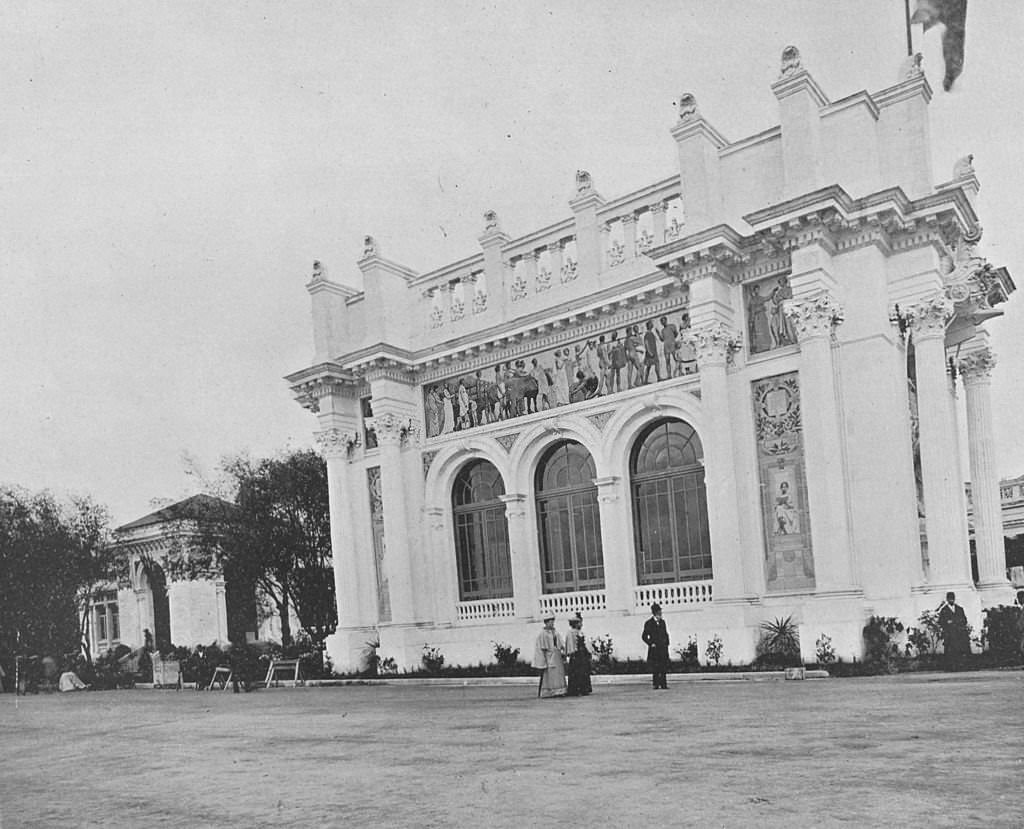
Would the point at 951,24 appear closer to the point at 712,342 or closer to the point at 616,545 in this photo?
the point at 712,342

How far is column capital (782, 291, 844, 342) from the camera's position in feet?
68.0

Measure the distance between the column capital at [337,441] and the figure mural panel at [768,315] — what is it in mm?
12546

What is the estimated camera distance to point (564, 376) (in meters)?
25.9

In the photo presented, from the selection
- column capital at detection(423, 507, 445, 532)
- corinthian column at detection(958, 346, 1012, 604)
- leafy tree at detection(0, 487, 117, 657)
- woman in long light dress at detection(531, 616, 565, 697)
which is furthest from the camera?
leafy tree at detection(0, 487, 117, 657)

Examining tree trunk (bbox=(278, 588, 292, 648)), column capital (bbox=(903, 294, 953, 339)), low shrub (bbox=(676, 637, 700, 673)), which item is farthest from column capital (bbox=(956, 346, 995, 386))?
tree trunk (bbox=(278, 588, 292, 648))

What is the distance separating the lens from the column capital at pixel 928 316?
69.9 feet

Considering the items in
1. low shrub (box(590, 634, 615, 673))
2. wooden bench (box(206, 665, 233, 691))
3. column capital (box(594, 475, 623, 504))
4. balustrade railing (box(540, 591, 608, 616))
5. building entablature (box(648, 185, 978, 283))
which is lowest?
wooden bench (box(206, 665, 233, 691))

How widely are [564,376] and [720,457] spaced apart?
5426mm

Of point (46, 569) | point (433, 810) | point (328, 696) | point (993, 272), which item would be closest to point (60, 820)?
point (433, 810)

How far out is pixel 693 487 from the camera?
2397cm

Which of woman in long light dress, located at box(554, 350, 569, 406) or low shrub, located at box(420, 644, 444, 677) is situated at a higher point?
woman in long light dress, located at box(554, 350, 569, 406)

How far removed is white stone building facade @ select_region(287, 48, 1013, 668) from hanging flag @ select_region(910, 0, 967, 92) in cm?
Answer: 1021

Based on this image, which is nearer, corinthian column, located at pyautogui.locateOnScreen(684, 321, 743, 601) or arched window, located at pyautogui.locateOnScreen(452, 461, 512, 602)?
corinthian column, located at pyautogui.locateOnScreen(684, 321, 743, 601)

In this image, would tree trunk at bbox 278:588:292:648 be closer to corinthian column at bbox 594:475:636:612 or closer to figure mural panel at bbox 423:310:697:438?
figure mural panel at bbox 423:310:697:438
